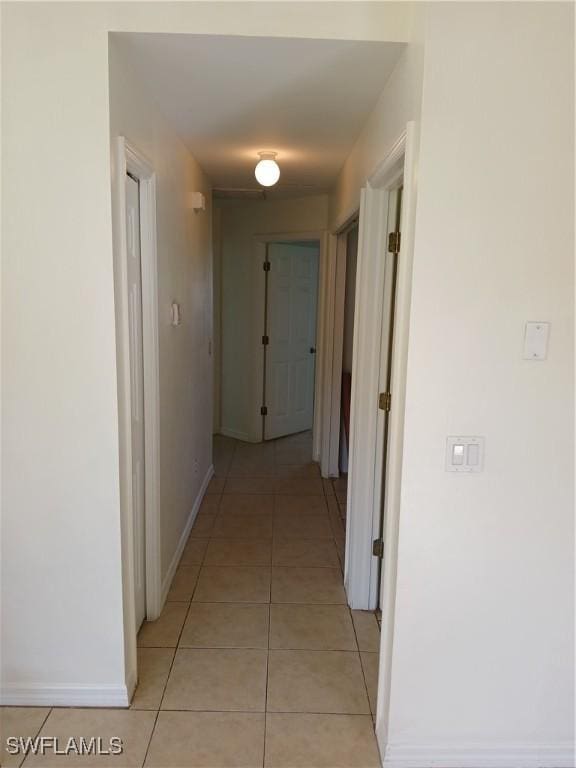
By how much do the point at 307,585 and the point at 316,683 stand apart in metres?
0.74

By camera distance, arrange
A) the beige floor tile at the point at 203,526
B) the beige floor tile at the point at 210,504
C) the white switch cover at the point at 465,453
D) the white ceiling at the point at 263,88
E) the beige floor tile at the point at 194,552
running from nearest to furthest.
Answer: the white switch cover at the point at 465,453 < the white ceiling at the point at 263,88 < the beige floor tile at the point at 194,552 < the beige floor tile at the point at 203,526 < the beige floor tile at the point at 210,504

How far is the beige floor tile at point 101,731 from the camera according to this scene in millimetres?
1756

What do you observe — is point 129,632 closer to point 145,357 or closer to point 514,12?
point 145,357

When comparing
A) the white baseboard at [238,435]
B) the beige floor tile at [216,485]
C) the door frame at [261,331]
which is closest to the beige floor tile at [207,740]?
the beige floor tile at [216,485]

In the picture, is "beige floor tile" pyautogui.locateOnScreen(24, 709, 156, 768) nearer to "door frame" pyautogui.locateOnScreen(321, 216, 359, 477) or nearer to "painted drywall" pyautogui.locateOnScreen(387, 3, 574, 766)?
"painted drywall" pyautogui.locateOnScreen(387, 3, 574, 766)

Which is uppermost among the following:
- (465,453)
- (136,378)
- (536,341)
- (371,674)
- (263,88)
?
(263,88)

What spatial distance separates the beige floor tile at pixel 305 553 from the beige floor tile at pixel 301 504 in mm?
450

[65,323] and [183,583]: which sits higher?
[65,323]

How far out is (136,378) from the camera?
7.41 ft

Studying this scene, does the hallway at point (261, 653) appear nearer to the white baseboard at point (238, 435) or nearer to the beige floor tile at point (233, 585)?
the beige floor tile at point (233, 585)

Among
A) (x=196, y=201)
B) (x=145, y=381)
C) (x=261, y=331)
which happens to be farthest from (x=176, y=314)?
(x=261, y=331)

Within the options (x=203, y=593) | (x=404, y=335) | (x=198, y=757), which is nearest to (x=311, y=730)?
(x=198, y=757)

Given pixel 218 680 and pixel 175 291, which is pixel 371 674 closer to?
pixel 218 680

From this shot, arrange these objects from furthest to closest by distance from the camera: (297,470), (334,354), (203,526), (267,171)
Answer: (297,470)
(334,354)
(203,526)
(267,171)
